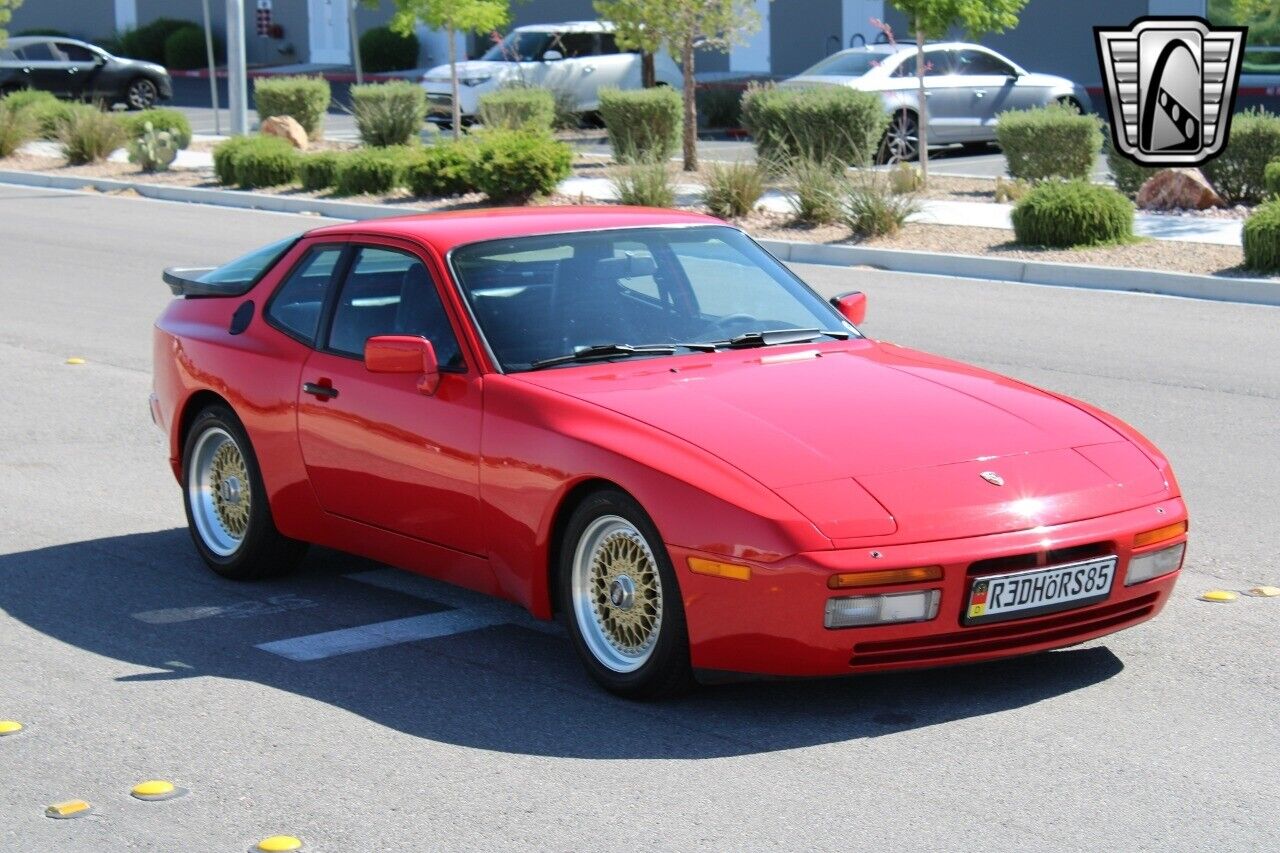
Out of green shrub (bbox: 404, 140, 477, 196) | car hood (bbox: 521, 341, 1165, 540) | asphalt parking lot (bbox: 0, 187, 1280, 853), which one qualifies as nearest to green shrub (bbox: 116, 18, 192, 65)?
green shrub (bbox: 404, 140, 477, 196)

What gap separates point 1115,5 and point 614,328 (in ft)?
108

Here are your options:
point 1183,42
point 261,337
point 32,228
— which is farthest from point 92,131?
point 261,337

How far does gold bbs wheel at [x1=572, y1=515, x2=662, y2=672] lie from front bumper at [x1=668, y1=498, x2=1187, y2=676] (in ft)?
0.70

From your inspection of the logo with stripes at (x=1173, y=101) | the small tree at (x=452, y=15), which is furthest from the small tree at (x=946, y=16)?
the small tree at (x=452, y=15)

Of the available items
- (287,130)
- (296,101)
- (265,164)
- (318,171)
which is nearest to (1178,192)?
(318,171)

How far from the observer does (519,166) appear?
74.6 ft

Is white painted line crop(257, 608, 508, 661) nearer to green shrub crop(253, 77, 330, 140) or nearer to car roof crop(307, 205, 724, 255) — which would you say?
car roof crop(307, 205, 724, 255)

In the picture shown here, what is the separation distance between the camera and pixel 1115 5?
3694 centimetres

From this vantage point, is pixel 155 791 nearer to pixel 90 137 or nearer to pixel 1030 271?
pixel 1030 271

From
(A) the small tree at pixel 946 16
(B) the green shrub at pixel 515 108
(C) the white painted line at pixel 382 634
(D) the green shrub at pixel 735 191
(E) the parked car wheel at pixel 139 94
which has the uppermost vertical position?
(A) the small tree at pixel 946 16

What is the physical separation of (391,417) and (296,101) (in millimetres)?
27913

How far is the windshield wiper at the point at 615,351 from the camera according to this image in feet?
20.6

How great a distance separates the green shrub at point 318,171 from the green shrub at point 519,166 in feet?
9.27

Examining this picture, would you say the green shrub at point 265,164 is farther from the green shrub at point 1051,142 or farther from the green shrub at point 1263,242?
the green shrub at point 1263,242
